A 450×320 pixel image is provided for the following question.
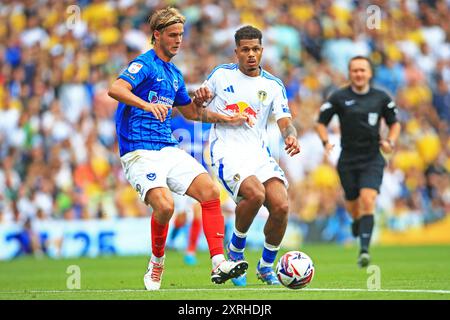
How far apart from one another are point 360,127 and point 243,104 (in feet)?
13.0

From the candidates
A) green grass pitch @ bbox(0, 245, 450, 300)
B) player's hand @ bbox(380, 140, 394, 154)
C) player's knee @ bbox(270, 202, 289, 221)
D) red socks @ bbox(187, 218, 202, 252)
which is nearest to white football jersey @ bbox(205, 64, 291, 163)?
player's knee @ bbox(270, 202, 289, 221)

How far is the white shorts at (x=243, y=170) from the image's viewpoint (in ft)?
32.9

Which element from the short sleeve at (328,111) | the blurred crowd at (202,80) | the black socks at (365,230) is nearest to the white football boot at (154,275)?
the black socks at (365,230)

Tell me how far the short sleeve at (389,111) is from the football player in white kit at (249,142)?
387 cm

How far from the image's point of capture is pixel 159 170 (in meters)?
9.43

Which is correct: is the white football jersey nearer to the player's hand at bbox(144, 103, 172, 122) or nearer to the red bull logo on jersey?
the red bull logo on jersey

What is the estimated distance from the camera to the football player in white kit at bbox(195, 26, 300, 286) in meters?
9.99

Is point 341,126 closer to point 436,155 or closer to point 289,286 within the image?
point 289,286

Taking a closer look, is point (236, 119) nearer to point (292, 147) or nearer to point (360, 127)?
point (292, 147)

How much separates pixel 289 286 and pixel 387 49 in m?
16.4

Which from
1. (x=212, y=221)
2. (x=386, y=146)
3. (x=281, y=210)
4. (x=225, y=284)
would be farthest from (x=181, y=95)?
(x=386, y=146)

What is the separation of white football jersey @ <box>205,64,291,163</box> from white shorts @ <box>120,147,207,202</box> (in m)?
0.82

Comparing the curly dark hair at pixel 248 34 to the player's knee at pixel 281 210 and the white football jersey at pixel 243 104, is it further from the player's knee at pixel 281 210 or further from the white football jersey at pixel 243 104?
the player's knee at pixel 281 210

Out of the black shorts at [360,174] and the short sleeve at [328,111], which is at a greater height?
the short sleeve at [328,111]
